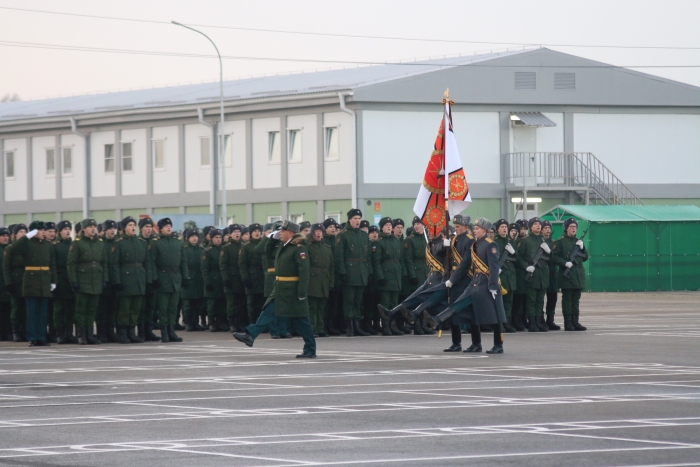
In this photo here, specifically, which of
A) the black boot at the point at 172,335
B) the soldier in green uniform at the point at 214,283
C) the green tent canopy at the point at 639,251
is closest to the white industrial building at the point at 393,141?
the green tent canopy at the point at 639,251

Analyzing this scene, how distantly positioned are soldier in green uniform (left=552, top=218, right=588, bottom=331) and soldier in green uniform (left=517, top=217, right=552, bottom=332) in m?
0.26

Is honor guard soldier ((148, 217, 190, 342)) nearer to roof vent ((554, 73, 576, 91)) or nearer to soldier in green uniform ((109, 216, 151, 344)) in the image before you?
soldier in green uniform ((109, 216, 151, 344))

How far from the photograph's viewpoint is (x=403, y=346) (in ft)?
67.9

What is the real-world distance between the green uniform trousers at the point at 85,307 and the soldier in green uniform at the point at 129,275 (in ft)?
1.37

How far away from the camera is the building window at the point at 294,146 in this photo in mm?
48844

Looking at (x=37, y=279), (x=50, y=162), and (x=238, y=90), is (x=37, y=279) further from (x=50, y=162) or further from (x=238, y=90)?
(x=50, y=162)

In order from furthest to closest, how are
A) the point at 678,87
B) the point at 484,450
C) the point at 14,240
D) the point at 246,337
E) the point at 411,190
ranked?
1. the point at 678,87
2. the point at 411,190
3. the point at 14,240
4. the point at 246,337
5. the point at 484,450

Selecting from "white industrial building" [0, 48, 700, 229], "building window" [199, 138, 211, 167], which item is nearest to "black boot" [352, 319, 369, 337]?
"white industrial building" [0, 48, 700, 229]

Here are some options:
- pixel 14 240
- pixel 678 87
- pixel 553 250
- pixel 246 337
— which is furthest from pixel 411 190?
pixel 246 337

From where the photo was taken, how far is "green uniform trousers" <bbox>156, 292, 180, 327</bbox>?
2244cm

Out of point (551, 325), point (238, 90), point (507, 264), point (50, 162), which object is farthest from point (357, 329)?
point (50, 162)

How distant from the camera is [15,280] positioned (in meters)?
22.4

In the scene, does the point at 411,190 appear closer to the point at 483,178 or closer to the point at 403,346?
the point at 483,178

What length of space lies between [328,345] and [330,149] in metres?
27.1
